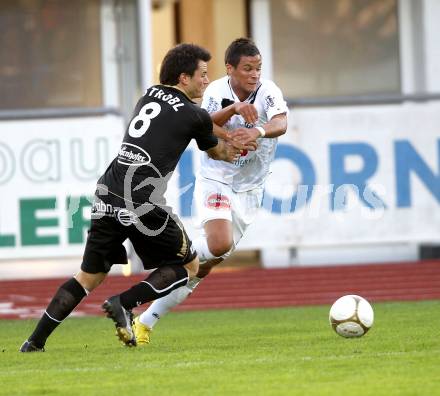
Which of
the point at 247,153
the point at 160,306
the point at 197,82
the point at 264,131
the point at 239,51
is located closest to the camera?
the point at 197,82

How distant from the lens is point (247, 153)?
9.79 m

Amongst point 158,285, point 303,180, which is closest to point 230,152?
point 158,285

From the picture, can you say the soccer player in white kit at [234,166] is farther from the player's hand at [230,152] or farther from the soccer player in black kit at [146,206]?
the soccer player in black kit at [146,206]

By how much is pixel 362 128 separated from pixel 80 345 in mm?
6803

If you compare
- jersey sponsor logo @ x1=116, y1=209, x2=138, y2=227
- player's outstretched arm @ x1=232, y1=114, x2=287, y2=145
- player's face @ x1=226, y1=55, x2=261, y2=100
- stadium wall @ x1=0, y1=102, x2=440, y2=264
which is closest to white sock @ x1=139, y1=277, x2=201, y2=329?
jersey sponsor logo @ x1=116, y1=209, x2=138, y2=227

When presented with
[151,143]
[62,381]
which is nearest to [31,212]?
[151,143]

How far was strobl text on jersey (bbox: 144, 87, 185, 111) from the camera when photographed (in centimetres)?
825

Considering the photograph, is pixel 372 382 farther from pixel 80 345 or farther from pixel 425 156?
pixel 425 156

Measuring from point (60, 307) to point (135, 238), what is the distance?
649 millimetres

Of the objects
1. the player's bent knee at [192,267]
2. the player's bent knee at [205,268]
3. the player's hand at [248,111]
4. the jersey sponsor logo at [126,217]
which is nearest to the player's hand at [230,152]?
the player's hand at [248,111]

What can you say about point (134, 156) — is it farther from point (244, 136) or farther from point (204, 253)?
point (204, 253)

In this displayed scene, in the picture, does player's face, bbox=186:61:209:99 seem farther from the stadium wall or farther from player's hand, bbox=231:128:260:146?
the stadium wall

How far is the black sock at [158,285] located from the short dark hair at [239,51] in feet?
6.63

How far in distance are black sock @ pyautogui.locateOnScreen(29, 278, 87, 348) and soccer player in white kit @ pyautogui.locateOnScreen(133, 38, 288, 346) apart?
2.72 ft
